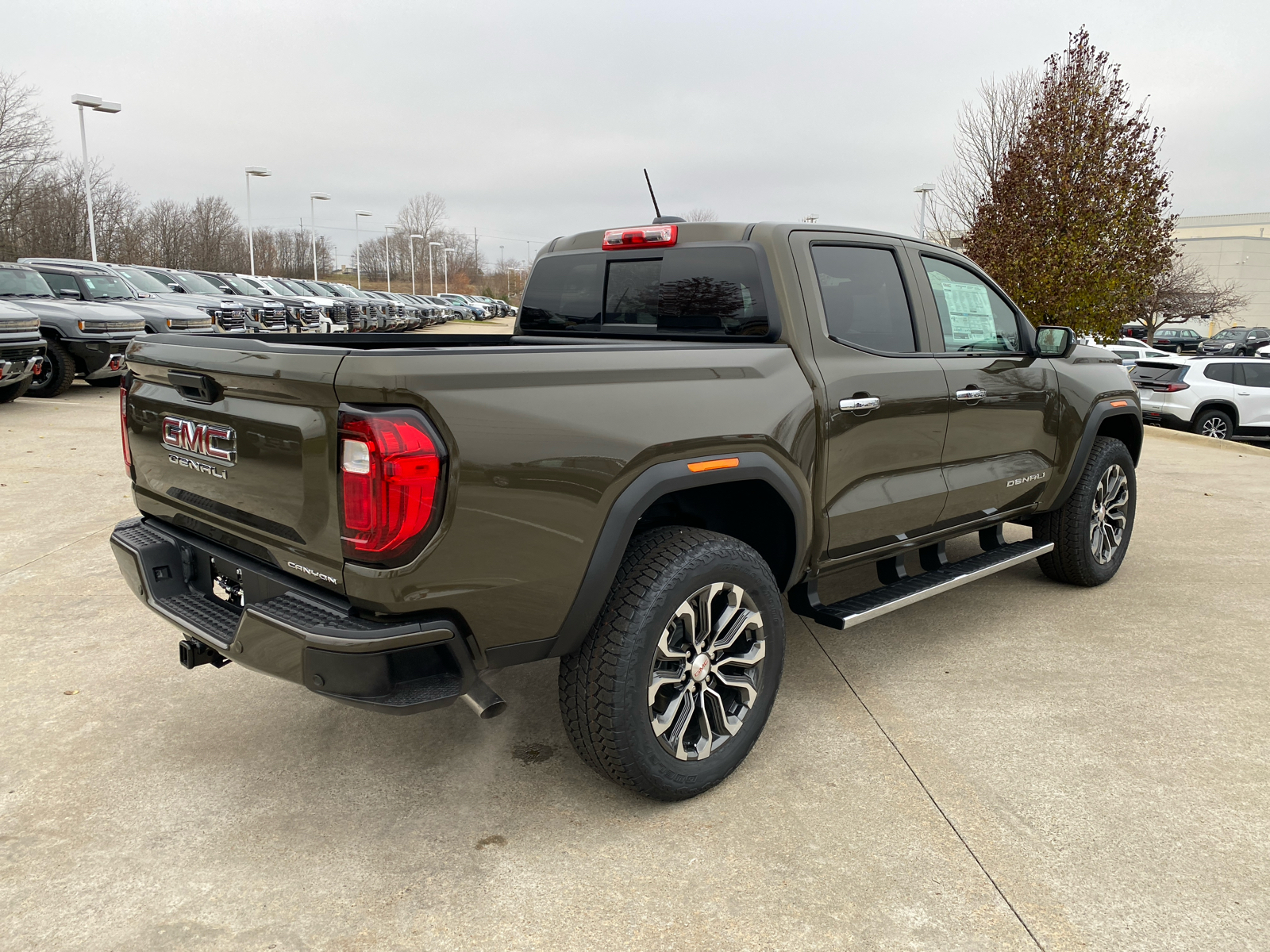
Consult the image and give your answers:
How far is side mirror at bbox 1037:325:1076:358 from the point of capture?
4530 millimetres

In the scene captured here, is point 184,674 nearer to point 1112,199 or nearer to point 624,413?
point 624,413

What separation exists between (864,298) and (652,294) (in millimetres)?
862

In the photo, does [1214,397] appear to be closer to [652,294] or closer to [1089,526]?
[1089,526]

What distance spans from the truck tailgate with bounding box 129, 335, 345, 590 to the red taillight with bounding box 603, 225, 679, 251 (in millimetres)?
1671

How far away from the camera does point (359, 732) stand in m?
3.42

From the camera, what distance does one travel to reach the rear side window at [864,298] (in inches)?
140

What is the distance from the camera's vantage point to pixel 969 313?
4301 mm

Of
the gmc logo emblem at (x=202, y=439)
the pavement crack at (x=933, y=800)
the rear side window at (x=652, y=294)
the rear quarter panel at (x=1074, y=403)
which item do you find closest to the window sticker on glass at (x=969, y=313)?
the rear quarter panel at (x=1074, y=403)

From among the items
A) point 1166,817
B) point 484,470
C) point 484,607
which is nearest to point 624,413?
point 484,470

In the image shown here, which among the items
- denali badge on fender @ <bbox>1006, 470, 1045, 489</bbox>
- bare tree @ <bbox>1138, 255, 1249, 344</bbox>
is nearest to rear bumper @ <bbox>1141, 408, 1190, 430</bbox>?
denali badge on fender @ <bbox>1006, 470, 1045, 489</bbox>

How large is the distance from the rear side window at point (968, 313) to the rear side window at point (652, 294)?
1.12 metres

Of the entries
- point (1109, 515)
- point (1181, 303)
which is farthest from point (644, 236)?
point (1181, 303)

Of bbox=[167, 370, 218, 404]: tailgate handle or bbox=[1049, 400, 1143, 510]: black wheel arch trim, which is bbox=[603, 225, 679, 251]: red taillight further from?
bbox=[1049, 400, 1143, 510]: black wheel arch trim

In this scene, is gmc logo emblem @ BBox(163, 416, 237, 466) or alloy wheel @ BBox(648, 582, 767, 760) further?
alloy wheel @ BBox(648, 582, 767, 760)
